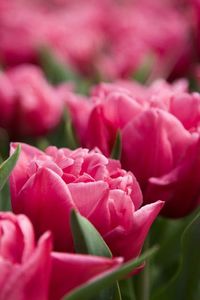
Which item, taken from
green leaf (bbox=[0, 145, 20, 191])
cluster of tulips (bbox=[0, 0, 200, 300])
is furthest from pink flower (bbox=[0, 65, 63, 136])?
green leaf (bbox=[0, 145, 20, 191])

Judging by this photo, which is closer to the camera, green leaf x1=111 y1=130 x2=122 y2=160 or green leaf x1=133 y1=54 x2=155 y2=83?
green leaf x1=111 y1=130 x2=122 y2=160

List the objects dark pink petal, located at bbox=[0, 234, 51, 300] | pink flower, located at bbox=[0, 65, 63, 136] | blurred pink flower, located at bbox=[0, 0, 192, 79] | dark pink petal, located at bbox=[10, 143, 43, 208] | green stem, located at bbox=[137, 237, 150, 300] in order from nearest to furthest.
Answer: dark pink petal, located at bbox=[0, 234, 51, 300], dark pink petal, located at bbox=[10, 143, 43, 208], green stem, located at bbox=[137, 237, 150, 300], pink flower, located at bbox=[0, 65, 63, 136], blurred pink flower, located at bbox=[0, 0, 192, 79]

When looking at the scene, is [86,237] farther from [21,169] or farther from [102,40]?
[102,40]

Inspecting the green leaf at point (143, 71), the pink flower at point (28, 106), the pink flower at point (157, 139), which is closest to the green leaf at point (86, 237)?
the pink flower at point (157, 139)

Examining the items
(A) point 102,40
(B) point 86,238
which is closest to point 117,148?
(B) point 86,238

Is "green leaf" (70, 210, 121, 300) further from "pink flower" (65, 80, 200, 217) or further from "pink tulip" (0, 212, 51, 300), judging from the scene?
"pink flower" (65, 80, 200, 217)

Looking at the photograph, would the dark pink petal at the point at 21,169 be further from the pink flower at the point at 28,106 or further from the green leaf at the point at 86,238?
the pink flower at the point at 28,106

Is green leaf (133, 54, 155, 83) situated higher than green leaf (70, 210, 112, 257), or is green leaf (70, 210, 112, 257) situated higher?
green leaf (70, 210, 112, 257)
